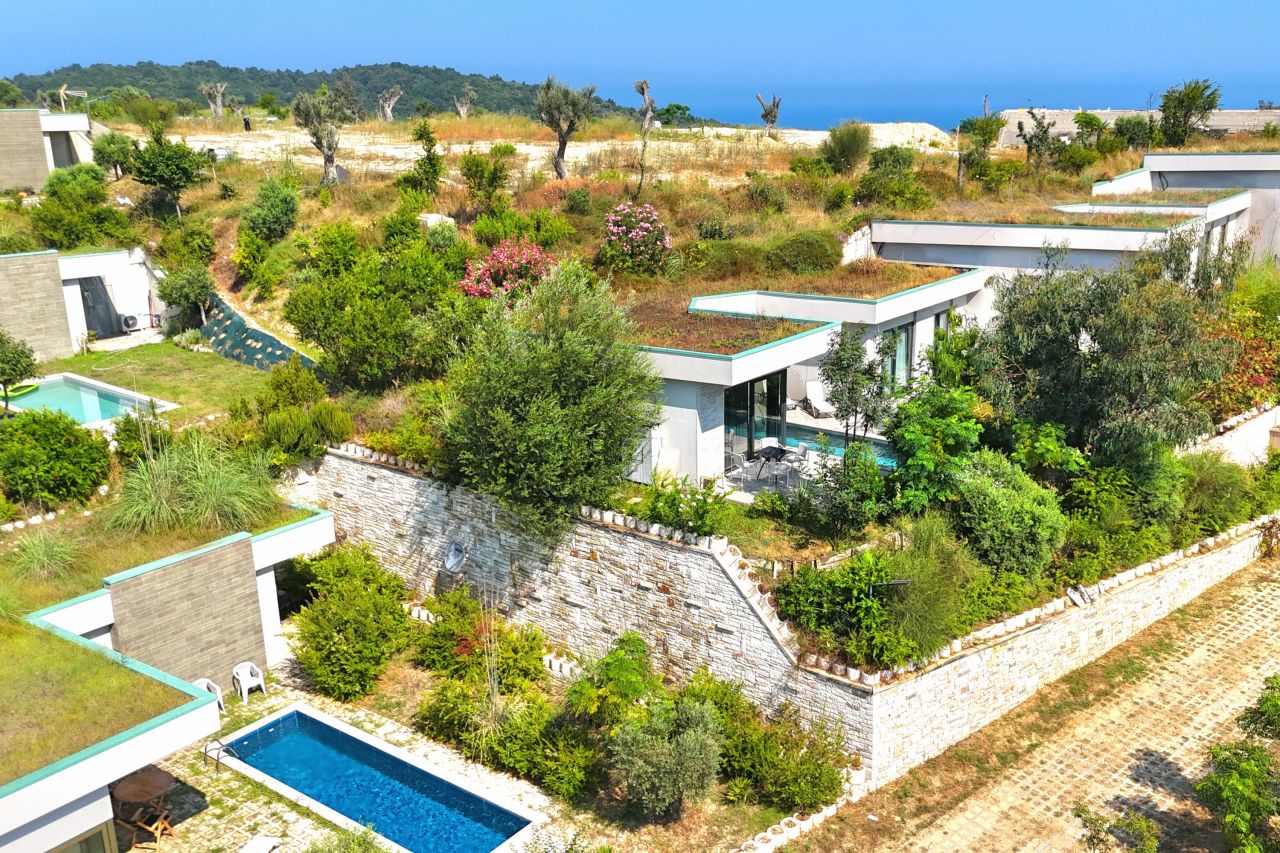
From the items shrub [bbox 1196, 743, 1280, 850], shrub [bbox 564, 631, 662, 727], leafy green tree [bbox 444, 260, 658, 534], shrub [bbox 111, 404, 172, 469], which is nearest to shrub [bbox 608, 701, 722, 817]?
shrub [bbox 564, 631, 662, 727]

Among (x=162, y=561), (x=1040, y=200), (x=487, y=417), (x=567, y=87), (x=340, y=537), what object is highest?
(x=567, y=87)

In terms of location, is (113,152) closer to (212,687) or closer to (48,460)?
(48,460)

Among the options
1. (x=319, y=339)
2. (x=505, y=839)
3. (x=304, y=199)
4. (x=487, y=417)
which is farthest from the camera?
(x=304, y=199)

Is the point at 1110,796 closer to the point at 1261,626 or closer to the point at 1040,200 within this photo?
the point at 1261,626

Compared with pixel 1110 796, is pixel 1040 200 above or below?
above

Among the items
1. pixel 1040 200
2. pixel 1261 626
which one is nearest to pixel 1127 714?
pixel 1261 626

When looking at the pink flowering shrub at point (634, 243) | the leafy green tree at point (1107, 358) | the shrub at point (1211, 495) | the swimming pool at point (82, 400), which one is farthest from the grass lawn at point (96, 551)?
the shrub at point (1211, 495)
